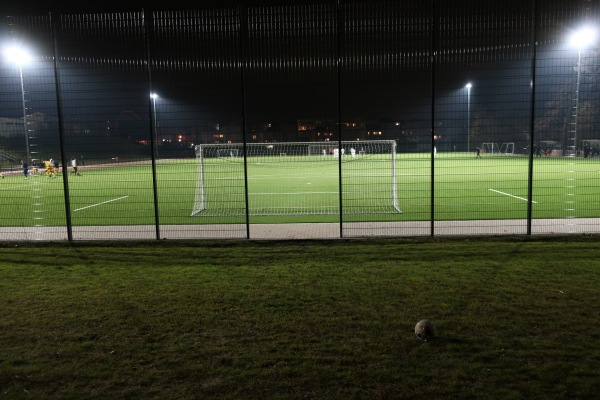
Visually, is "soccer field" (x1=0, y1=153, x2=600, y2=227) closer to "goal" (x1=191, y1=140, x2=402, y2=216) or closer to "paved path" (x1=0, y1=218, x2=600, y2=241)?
"goal" (x1=191, y1=140, x2=402, y2=216)

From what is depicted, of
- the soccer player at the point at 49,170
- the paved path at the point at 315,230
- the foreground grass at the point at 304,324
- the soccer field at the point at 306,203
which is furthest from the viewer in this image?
the soccer player at the point at 49,170

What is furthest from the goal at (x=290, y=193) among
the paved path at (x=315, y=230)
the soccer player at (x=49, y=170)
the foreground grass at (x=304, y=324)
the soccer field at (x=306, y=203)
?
the soccer player at (x=49, y=170)

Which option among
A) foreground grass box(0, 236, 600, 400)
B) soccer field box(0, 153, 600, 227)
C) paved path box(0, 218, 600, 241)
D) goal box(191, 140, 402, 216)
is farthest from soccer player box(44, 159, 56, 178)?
foreground grass box(0, 236, 600, 400)

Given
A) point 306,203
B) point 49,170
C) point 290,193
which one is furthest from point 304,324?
point 49,170

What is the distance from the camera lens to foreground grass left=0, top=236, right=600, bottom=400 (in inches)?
155

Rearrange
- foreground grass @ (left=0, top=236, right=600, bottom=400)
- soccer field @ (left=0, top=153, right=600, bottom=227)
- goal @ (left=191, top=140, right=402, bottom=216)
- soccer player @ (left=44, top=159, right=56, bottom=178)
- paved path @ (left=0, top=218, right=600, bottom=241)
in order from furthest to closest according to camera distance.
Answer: soccer player @ (left=44, top=159, right=56, bottom=178) → goal @ (left=191, top=140, right=402, bottom=216) → soccer field @ (left=0, top=153, right=600, bottom=227) → paved path @ (left=0, top=218, right=600, bottom=241) → foreground grass @ (left=0, top=236, right=600, bottom=400)

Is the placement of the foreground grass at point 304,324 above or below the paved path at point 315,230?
below

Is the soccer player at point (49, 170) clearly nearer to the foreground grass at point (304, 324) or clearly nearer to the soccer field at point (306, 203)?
the soccer field at point (306, 203)

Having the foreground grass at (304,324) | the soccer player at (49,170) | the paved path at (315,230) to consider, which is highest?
the soccer player at (49,170)

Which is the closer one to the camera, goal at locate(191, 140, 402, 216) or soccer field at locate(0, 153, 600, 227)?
soccer field at locate(0, 153, 600, 227)

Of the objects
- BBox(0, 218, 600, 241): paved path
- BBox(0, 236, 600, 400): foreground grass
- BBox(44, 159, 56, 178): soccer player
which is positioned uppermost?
BBox(44, 159, 56, 178): soccer player

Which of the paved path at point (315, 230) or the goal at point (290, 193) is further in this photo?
the goal at point (290, 193)

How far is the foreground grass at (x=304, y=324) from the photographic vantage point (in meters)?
3.94

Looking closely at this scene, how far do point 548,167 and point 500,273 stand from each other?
89.3 ft
